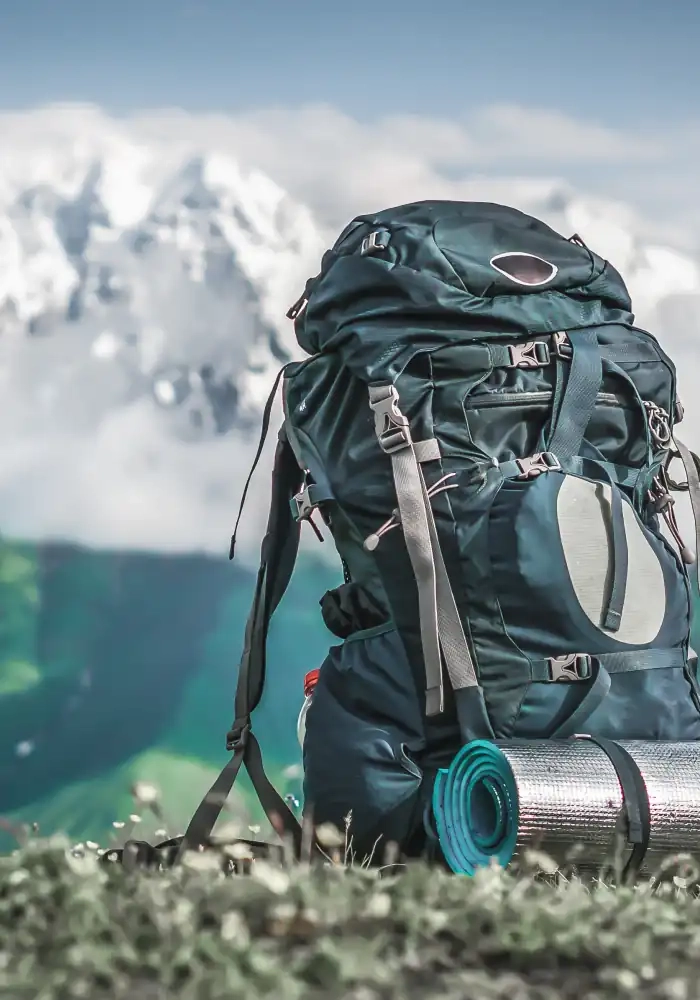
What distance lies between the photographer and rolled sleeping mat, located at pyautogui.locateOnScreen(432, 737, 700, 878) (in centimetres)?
208

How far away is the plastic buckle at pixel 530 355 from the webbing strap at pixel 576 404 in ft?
0.22

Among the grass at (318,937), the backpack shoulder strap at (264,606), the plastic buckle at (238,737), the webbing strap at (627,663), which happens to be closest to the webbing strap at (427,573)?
the webbing strap at (627,663)

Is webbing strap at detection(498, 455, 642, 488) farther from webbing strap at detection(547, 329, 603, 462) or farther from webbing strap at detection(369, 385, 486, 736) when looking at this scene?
webbing strap at detection(369, 385, 486, 736)

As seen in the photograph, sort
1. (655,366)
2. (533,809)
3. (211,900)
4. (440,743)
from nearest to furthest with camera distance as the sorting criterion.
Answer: (211,900) → (533,809) → (440,743) → (655,366)

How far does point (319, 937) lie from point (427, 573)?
114cm

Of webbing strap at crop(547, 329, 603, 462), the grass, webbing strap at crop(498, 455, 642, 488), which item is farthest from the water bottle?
the grass

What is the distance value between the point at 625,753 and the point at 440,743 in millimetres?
442

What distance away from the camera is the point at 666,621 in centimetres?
260

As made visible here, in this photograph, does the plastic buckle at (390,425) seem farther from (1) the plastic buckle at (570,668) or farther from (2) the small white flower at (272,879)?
(2) the small white flower at (272,879)

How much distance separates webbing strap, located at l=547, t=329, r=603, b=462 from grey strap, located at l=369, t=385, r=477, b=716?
11.6 inches

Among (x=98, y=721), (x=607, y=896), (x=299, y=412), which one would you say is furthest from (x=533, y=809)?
(x=98, y=721)

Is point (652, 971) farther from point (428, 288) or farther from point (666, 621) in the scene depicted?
point (428, 288)

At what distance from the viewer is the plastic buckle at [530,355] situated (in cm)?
260

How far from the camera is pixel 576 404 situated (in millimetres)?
2609
